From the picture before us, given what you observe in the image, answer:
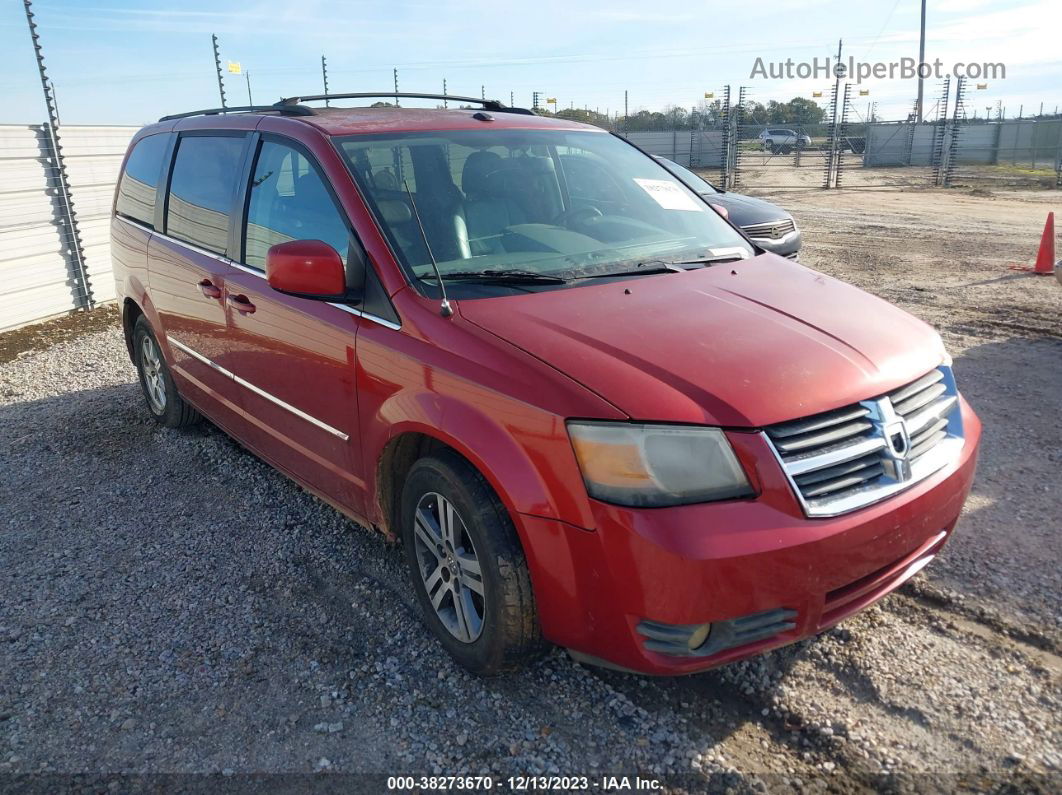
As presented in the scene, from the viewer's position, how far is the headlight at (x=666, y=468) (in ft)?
7.52

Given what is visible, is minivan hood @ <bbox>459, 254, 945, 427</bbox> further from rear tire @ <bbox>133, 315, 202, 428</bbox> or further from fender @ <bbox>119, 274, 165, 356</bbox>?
rear tire @ <bbox>133, 315, 202, 428</bbox>

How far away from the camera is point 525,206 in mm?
3498

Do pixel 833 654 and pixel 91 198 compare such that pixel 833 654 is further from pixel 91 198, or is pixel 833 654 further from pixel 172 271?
pixel 91 198

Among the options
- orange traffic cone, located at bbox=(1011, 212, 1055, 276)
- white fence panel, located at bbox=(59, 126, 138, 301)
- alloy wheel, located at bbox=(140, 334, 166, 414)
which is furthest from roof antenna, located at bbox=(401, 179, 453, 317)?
orange traffic cone, located at bbox=(1011, 212, 1055, 276)

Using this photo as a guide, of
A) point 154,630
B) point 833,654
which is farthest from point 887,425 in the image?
point 154,630

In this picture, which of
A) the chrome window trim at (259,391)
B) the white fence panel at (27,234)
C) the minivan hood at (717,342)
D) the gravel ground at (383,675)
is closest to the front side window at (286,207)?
the chrome window trim at (259,391)

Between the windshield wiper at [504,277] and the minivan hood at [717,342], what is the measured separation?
0.33ft

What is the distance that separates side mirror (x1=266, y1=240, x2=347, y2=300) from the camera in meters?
3.00

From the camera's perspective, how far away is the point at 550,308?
2846 mm

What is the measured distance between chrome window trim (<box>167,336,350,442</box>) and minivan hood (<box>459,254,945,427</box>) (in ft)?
3.00

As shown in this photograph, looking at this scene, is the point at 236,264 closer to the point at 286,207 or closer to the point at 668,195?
the point at 286,207

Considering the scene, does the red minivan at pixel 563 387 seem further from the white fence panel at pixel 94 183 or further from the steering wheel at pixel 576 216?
the white fence panel at pixel 94 183

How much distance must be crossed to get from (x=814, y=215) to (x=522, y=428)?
17.6 meters

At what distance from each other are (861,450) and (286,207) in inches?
102
